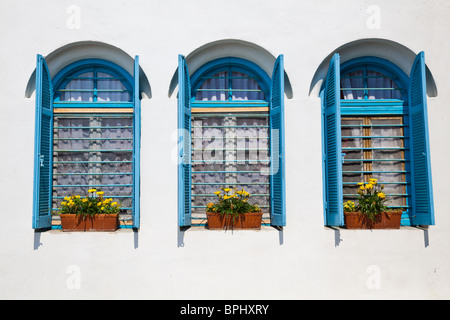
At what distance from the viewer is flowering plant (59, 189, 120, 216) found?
201 inches

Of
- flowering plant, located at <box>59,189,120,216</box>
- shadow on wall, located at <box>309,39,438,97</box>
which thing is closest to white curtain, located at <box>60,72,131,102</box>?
flowering plant, located at <box>59,189,120,216</box>

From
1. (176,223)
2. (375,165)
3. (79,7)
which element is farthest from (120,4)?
(375,165)

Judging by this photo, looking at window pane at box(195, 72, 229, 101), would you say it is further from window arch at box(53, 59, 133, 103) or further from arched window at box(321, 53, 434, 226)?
arched window at box(321, 53, 434, 226)

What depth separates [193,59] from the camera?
546 cm

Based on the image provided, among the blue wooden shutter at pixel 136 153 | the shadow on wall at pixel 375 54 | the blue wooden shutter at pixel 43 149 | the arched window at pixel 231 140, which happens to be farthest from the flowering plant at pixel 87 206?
the shadow on wall at pixel 375 54

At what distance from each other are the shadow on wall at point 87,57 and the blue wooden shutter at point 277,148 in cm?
142

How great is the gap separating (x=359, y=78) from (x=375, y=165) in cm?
107

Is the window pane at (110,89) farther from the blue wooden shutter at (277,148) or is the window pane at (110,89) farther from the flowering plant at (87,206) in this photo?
the blue wooden shutter at (277,148)

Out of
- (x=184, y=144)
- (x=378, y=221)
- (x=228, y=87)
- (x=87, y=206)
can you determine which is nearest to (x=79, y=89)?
(x=87, y=206)

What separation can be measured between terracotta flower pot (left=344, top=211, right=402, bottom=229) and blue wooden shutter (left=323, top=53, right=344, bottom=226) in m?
0.24

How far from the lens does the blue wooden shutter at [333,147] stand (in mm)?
4949

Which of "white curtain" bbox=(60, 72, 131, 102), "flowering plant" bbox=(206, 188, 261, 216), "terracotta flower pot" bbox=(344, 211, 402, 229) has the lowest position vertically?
"terracotta flower pot" bbox=(344, 211, 402, 229)

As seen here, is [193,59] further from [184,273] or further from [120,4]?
[184,273]

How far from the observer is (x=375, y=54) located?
5520 mm
